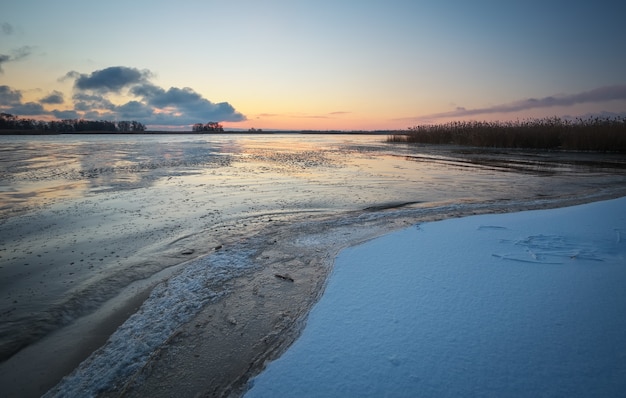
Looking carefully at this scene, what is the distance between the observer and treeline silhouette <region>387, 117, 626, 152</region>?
68.1ft

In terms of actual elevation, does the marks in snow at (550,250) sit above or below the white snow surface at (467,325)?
above

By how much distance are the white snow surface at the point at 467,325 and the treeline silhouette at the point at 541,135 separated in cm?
2321

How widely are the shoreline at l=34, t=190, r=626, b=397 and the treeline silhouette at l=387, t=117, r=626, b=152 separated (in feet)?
80.7

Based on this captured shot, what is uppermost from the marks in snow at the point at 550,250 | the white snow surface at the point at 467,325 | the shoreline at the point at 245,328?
the marks in snow at the point at 550,250

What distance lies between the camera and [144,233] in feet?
16.4

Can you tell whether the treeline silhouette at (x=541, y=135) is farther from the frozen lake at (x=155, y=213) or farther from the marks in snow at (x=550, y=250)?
the marks in snow at (x=550, y=250)

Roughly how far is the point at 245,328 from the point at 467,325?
1.65 metres

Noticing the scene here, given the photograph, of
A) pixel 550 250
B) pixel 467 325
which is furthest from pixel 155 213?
pixel 550 250

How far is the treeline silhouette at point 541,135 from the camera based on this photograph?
20.8m

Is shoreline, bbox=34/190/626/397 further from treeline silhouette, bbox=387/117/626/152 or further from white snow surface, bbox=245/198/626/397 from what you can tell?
treeline silhouette, bbox=387/117/626/152

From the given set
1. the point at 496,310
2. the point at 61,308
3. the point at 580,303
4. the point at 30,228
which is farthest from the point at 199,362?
the point at 30,228

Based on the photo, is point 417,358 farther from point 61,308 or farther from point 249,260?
point 61,308

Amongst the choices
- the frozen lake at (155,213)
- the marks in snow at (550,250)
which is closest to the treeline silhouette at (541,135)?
the frozen lake at (155,213)

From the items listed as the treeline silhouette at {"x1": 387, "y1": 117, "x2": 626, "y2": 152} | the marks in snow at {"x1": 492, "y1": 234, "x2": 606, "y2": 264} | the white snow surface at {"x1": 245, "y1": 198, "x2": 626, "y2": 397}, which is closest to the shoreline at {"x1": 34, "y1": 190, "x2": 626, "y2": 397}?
the white snow surface at {"x1": 245, "y1": 198, "x2": 626, "y2": 397}
